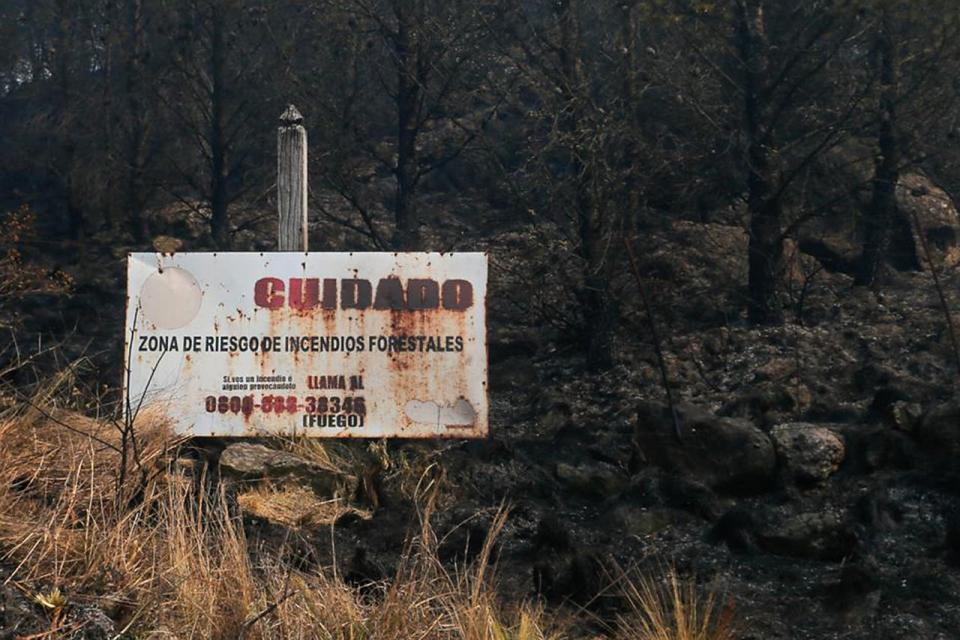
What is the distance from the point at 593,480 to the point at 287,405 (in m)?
2.35

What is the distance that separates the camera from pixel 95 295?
60.5 feet

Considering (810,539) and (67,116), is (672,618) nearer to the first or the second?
(810,539)

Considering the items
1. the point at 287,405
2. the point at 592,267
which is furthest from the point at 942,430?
the point at 592,267

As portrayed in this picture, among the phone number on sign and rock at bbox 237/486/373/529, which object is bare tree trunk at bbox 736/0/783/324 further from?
rock at bbox 237/486/373/529

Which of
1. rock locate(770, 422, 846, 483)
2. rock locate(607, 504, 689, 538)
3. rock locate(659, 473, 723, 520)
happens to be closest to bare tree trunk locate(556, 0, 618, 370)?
rock locate(770, 422, 846, 483)

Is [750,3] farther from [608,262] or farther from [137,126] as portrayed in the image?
[137,126]

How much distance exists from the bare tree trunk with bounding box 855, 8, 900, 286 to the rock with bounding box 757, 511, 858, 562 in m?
6.27

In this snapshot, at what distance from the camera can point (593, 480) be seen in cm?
941

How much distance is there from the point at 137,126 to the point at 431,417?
12032 millimetres

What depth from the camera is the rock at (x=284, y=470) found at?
→ 363 inches

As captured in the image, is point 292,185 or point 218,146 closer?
point 292,185

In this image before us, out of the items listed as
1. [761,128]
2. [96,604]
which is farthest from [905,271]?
[96,604]

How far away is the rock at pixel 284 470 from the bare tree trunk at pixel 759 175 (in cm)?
590

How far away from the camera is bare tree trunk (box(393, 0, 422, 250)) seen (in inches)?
648
